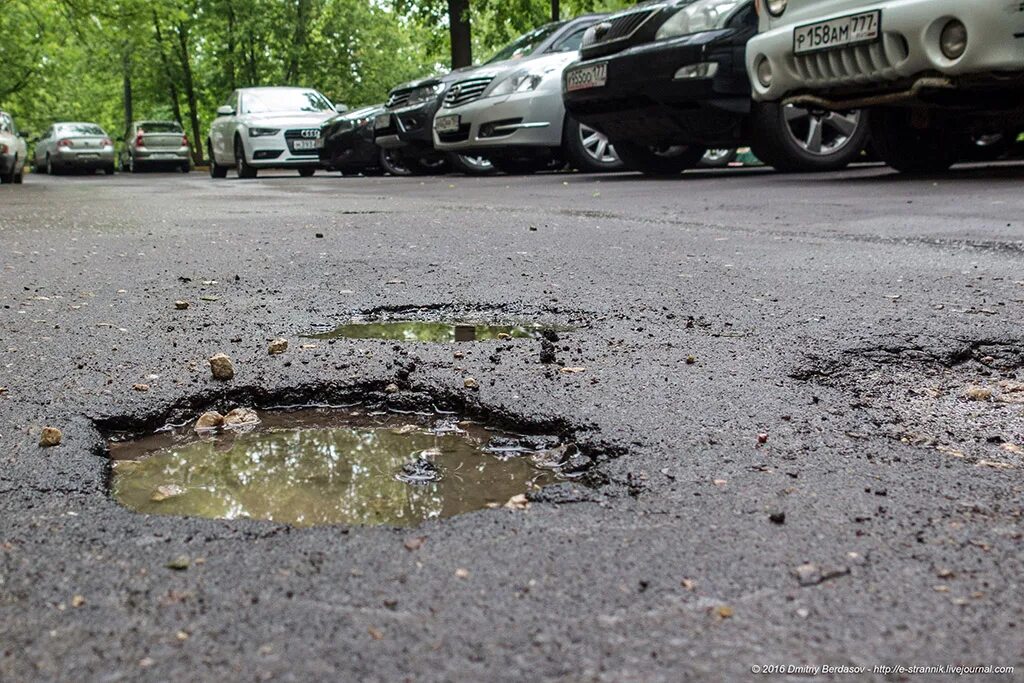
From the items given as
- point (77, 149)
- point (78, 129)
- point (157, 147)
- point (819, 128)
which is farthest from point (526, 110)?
point (78, 129)

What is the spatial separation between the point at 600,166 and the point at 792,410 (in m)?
10.3

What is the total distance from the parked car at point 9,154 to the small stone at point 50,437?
19.6 m

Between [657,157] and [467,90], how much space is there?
9.65ft

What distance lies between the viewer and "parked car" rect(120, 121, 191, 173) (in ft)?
115

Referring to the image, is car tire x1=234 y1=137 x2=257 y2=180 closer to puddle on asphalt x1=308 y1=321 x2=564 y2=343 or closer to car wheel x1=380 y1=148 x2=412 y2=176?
car wheel x1=380 y1=148 x2=412 y2=176

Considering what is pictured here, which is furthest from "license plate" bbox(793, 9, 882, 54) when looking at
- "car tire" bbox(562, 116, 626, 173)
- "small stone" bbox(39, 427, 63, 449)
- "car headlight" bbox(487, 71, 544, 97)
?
"small stone" bbox(39, 427, 63, 449)

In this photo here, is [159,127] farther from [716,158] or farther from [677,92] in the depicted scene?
[677,92]

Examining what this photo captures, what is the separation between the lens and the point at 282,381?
2.53 meters

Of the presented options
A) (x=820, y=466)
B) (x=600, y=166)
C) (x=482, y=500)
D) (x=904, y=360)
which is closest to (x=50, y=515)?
(x=482, y=500)

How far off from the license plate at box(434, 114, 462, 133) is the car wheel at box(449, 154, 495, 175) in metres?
0.89

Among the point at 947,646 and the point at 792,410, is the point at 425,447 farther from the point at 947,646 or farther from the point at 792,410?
the point at 947,646

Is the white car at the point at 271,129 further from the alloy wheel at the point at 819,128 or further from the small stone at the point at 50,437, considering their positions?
the small stone at the point at 50,437

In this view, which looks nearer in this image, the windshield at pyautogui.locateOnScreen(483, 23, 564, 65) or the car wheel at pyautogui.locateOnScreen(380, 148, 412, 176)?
the windshield at pyautogui.locateOnScreen(483, 23, 564, 65)

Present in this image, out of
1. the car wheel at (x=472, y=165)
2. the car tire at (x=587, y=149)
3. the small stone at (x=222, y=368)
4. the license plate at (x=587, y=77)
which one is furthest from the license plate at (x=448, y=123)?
the small stone at (x=222, y=368)
